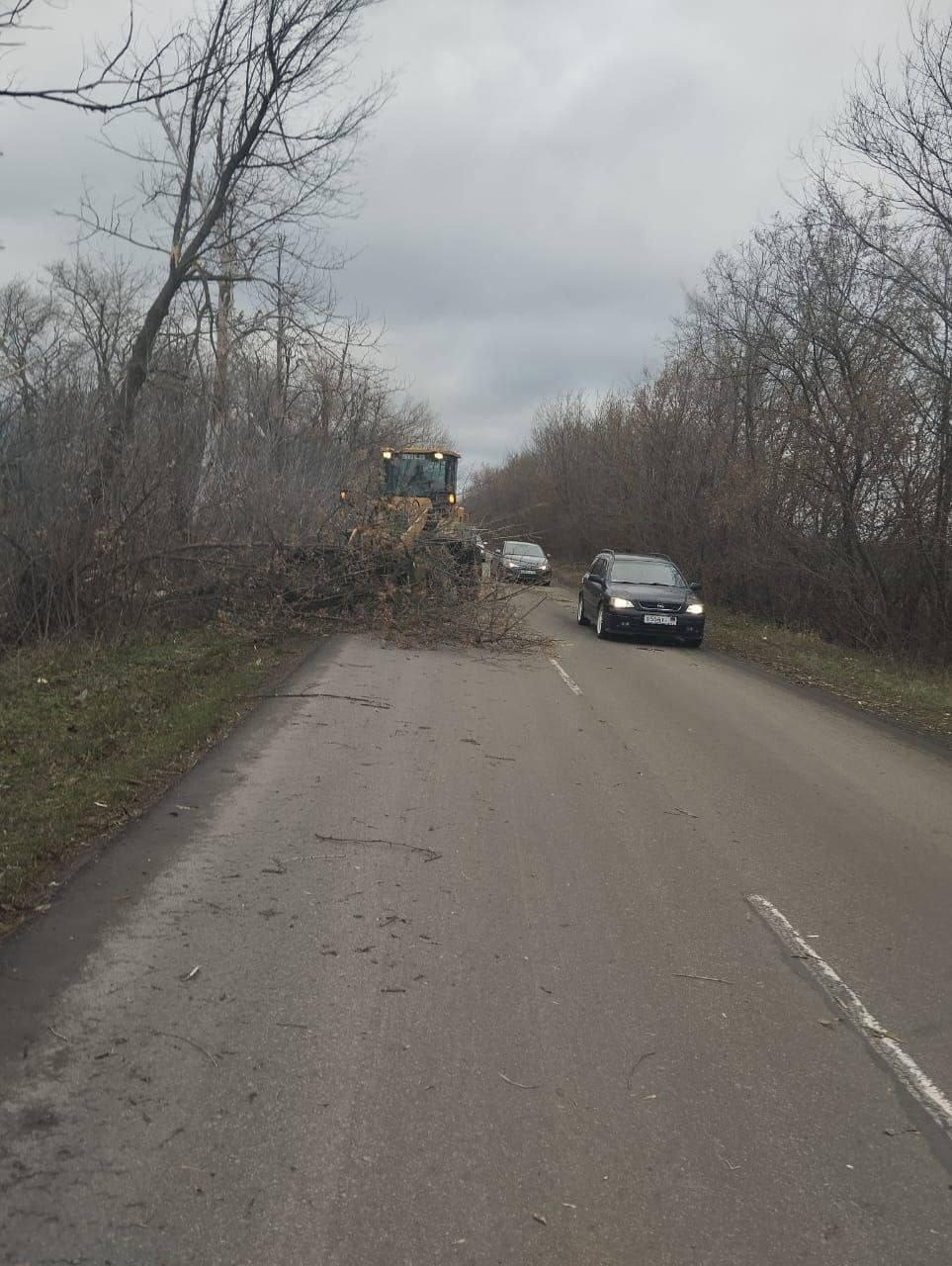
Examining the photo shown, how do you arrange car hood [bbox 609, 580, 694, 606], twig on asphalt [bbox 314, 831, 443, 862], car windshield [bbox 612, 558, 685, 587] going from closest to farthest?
twig on asphalt [bbox 314, 831, 443, 862], car hood [bbox 609, 580, 694, 606], car windshield [bbox 612, 558, 685, 587]

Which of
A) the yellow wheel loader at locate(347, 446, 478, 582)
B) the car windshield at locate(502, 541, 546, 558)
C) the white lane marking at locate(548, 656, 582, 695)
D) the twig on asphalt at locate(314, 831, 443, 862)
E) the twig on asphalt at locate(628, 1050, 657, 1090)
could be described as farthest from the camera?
the car windshield at locate(502, 541, 546, 558)

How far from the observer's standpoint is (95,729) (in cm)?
864

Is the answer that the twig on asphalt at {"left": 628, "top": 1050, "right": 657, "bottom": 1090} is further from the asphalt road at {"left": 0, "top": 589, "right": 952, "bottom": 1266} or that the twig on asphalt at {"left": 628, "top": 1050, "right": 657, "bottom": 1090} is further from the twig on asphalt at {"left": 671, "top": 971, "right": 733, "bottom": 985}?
the twig on asphalt at {"left": 671, "top": 971, "right": 733, "bottom": 985}

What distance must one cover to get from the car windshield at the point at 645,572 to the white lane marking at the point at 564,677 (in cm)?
438

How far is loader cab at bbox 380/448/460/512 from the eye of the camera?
2238 cm

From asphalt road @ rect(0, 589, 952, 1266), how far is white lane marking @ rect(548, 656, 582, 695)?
4935mm

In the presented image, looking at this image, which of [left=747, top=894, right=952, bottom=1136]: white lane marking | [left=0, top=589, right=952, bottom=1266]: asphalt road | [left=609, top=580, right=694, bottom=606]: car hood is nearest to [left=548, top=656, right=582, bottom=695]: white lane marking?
[left=609, top=580, right=694, bottom=606]: car hood

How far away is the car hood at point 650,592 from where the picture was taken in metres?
18.4

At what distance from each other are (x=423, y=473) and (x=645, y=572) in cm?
610

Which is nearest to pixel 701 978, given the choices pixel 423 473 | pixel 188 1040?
pixel 188 1040

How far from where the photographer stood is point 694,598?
18.9 metres

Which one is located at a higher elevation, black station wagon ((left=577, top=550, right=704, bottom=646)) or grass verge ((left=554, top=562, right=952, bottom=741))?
black station wagon ((left=577, top=550, right=704, bottom=646))

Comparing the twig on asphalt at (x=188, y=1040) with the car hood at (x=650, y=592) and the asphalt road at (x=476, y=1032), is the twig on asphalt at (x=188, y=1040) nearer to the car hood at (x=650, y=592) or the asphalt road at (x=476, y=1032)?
the asphalt road at (x=476, y=1032)

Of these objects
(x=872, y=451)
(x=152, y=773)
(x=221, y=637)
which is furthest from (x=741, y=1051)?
(x=872, y=451)
